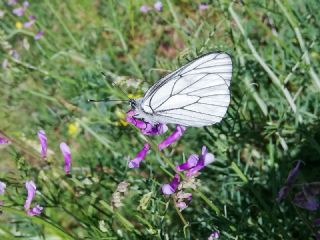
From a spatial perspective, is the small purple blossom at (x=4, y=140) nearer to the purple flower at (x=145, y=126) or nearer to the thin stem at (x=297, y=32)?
the purple flower at (x=145, y=126)

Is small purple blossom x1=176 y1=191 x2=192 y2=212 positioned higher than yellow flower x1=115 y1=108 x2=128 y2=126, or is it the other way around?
yellow flower x1=115 y1=108 x2=128 y2=126

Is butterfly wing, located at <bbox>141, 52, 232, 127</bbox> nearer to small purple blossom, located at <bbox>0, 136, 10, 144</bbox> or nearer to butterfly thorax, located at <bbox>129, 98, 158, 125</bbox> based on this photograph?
butterfly thorax, located at <bbox>129, 98, 158, 125</bbox>

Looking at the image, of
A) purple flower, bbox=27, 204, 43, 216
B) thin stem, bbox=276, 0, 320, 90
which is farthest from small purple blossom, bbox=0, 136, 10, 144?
thin stem, bbox=276, 0, 320, 90

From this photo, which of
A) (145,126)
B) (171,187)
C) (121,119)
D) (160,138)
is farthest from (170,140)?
(121,119)

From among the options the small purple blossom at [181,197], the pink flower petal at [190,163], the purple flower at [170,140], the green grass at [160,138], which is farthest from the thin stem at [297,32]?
the small purple blossom at [181,197]

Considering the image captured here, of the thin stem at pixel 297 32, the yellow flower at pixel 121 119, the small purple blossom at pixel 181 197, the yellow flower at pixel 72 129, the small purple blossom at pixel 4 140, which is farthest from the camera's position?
the yellow flower at pixel 72 129

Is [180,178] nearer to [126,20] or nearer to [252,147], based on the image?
[252,147]

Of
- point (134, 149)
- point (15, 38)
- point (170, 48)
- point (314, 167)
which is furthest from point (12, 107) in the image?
point (314, 167)
